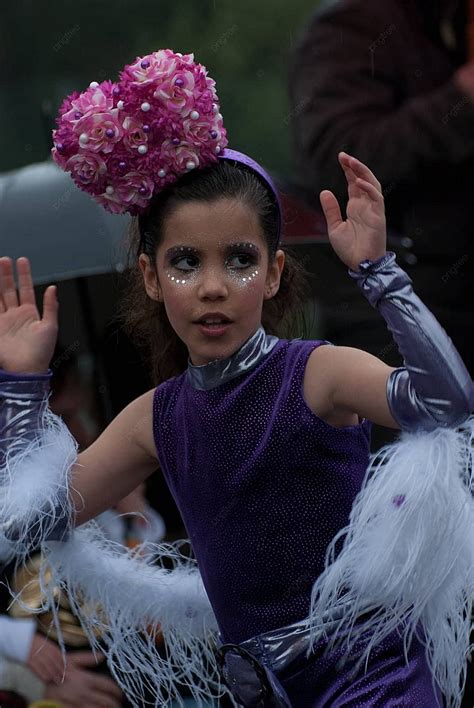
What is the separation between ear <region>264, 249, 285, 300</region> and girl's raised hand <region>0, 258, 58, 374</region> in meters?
0.44

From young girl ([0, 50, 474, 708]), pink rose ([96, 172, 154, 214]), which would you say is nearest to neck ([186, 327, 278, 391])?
young girl ([0, 50, 474, 708])

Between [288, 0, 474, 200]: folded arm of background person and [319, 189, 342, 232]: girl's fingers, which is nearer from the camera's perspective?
[319, 189, 342, 232]: girl's fingers

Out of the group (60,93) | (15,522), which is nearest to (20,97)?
(60,93)

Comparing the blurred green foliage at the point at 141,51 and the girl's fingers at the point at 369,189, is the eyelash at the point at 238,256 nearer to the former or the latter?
the girl's fingers at the point at 369,189

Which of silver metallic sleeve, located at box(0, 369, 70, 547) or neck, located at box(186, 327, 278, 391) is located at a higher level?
neck, located at box(186, 327, 278, 391)

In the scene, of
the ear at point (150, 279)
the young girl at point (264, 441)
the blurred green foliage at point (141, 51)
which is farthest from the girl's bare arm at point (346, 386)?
the blurred green foliage at point (141, 51)

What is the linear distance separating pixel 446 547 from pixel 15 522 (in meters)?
0.85

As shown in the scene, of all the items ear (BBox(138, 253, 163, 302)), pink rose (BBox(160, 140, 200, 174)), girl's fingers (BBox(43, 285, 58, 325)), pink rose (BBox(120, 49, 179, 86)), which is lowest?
girl's fingers (BBox(43, 285, 58, 325))

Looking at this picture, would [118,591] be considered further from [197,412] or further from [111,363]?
[111,363]

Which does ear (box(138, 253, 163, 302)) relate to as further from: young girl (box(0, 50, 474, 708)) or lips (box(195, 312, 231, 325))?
lips (box(195, 312, 231, 325))

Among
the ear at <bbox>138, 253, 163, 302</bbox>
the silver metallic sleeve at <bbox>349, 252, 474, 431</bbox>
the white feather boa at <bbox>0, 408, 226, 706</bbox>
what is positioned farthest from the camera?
the white feather boa at <bbox>0, 408, 226, 706</bbox>

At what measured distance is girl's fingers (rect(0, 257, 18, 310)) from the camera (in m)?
2.76

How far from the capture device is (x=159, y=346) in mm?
2865

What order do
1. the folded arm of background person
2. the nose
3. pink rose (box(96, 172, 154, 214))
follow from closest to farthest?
the nose → pink rose (box(96, 172, 154, 214)) → the folded arm of background person
